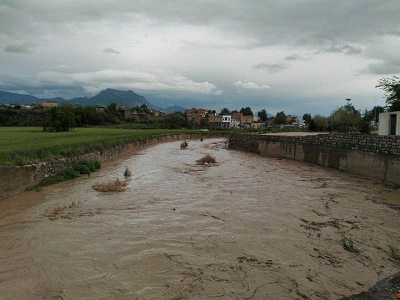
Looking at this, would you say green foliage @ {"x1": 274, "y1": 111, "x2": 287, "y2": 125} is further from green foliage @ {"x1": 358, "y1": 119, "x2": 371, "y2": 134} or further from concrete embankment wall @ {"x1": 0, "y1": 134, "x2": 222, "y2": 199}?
concrete embankment wall @ {"x1": 0, "y1": 134, "x2": 222, "y2": 199}

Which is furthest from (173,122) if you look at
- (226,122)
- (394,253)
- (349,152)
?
(394,253)

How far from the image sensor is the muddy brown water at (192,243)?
597 cm

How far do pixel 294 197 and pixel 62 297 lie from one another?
10778mm

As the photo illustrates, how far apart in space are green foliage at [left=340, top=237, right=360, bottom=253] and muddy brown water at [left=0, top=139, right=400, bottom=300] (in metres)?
0.13

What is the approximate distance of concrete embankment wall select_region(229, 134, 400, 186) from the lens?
1834 cm

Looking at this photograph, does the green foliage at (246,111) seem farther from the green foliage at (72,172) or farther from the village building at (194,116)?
the green foliage at (72,172)

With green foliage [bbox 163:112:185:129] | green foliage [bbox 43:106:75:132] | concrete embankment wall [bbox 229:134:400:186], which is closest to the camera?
concrete embankment wall [bbox 229:134:400:186]

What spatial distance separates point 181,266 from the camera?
268 inches

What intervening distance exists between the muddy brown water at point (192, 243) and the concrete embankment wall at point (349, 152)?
3890 millimetres

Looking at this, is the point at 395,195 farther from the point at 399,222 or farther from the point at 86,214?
the point at 86,214

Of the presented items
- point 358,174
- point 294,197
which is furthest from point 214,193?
point 358,174

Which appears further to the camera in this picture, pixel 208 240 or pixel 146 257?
pixel 208 240

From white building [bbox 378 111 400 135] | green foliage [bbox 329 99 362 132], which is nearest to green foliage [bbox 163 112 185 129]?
green foliage [bbox 329 99 362 132]

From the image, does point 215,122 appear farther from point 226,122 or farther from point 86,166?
point 86,166
